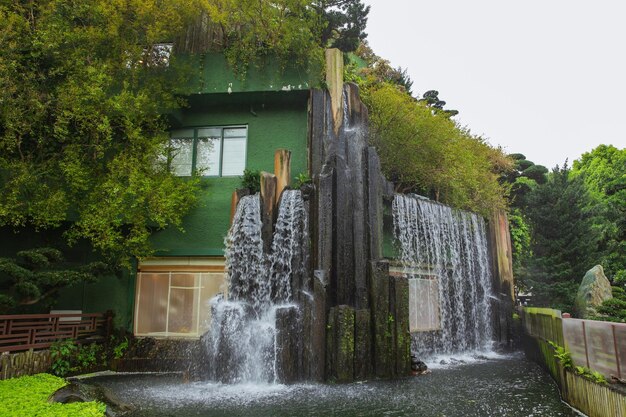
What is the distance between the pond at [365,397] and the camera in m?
7.38

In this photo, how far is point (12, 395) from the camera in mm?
7629

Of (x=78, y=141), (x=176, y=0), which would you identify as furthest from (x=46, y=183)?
(x=176, y=0)

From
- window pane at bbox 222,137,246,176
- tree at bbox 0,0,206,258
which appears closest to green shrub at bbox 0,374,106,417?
tree at bbox 0,0,206,258

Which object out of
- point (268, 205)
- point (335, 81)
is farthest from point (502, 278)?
point (268, 205)

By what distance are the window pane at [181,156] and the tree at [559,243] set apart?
12687mm

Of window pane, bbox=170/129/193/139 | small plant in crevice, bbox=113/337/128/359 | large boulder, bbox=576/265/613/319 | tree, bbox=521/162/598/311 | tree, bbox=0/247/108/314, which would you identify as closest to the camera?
tree, bbox=0/247/108/314

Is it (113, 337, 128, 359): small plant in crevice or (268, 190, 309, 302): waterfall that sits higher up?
(268, 190, 309, 302): waterfall

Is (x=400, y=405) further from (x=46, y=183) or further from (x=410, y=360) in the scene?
(x=46, y=183)

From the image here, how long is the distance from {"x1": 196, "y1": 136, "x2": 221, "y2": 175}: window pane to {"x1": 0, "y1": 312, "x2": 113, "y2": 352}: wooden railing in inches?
207

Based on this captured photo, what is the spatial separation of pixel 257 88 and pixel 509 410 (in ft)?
36.7

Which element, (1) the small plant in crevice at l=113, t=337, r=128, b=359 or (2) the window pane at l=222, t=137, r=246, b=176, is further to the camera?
(2) the window pane at l=222, t=137, r=246, b=176

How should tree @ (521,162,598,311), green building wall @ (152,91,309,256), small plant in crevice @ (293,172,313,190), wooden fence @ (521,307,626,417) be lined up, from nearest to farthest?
wooden fence @ (521,307,626,417)
small plant in crevice @ (293,172,313,190)
green building wall @ (152,91,309,256)
tree @ (521,162,598,311)

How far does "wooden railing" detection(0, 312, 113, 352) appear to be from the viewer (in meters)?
10.6

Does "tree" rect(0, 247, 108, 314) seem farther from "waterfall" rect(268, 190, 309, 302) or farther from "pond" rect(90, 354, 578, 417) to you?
"waterfall" rect(268, 190, 309, 302)
